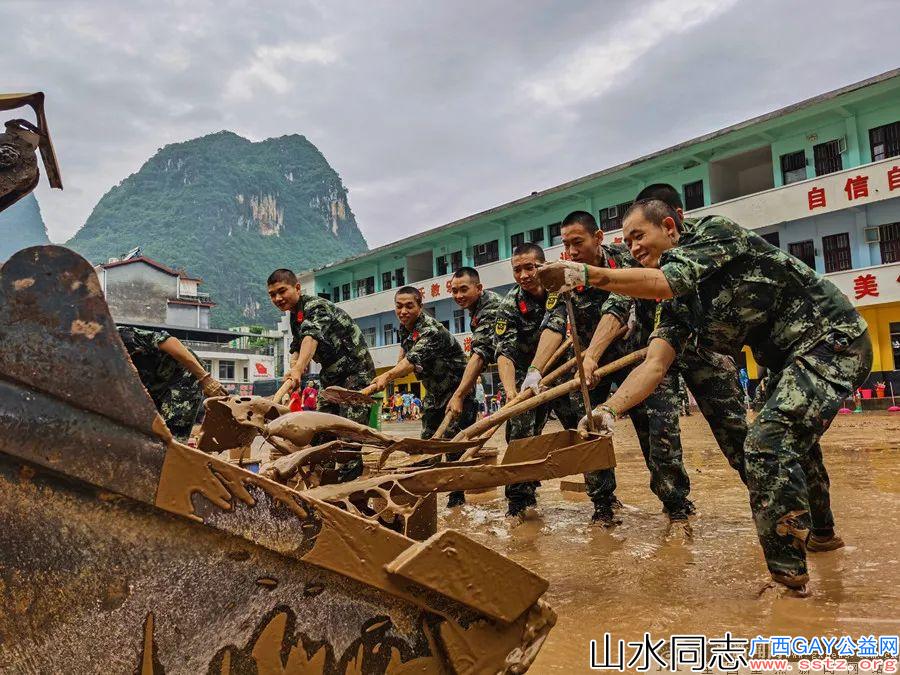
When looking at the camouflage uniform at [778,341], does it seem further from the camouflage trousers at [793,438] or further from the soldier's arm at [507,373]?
the soldier's arm at [507,373]

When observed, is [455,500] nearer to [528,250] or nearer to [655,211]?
[528,250]

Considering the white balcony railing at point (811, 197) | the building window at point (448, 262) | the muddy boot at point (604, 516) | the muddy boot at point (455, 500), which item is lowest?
the muddy boot at point (455, 500)

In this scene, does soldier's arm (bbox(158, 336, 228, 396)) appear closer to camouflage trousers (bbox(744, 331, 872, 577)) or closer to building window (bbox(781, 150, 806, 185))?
camouflage trousers (bbox(744, 331, 872, 577))

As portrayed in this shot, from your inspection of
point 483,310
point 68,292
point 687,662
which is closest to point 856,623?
point 687,662

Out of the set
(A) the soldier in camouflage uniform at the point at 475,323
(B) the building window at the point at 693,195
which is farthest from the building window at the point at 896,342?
(A) the soldier in camouflage uniform at the point at 475,323

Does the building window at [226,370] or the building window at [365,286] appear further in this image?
the building window at [226,370]

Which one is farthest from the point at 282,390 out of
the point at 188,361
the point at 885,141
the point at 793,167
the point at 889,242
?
the point at 793,167

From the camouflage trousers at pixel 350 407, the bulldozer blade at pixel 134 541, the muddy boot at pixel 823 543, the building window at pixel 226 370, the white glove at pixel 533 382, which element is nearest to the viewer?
the bulldozer blade at pixel 134 541

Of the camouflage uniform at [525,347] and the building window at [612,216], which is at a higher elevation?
the building window at [612,216]

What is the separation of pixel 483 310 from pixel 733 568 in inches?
120

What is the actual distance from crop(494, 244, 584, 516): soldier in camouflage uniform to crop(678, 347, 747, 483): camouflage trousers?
978 millimetres

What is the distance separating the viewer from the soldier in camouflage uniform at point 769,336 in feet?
8.11

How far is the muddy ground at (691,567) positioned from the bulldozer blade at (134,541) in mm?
933

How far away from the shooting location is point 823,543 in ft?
10.5
